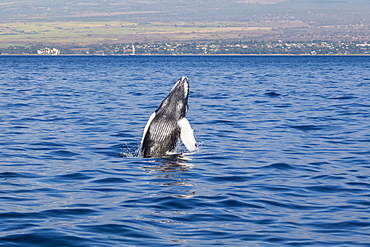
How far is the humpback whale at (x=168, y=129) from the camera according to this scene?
48.5 feet

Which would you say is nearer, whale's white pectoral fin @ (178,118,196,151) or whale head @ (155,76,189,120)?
whale's white pectoral fin @ (178,118,196,151)

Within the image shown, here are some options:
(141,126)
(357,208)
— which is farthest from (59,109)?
(357,208)

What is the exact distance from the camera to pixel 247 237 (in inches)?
353

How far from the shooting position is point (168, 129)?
14.9 m

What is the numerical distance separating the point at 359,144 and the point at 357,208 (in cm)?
769

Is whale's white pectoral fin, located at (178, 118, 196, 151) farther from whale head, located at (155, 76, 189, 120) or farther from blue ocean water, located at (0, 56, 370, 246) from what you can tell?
blue ocean water, located at (0, 56, 370, 246)

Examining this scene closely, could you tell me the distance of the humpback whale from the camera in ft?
48.5

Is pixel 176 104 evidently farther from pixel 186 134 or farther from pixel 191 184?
pixel 191 184

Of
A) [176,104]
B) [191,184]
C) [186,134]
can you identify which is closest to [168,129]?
[186,134]

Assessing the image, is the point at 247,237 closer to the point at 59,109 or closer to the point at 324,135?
the point at 324,135

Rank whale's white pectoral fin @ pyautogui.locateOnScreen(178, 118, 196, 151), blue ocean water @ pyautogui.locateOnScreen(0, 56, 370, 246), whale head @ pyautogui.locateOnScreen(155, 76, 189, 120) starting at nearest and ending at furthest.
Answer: blue ocean water @ pyautogui.locateOnScreen(0, 56, 370, 246), whale's white pectoral fin @ pyautogui.locateOnScreen(178, 118, 196, 151), whale head @ pyautogui.locateOnScreen(155, 76, 189, 120)

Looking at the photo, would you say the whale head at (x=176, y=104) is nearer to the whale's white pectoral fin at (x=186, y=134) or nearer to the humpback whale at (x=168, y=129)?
the humpback whale at (x=168, y=129)

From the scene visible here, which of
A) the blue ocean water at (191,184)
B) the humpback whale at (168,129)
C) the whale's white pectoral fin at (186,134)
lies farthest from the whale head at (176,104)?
the blue ocean water at (191,184)

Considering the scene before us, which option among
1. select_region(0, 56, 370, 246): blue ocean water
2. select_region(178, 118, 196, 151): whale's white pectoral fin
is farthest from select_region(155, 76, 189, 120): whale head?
select_region(0, 56, 370, 246): blue ocean water
